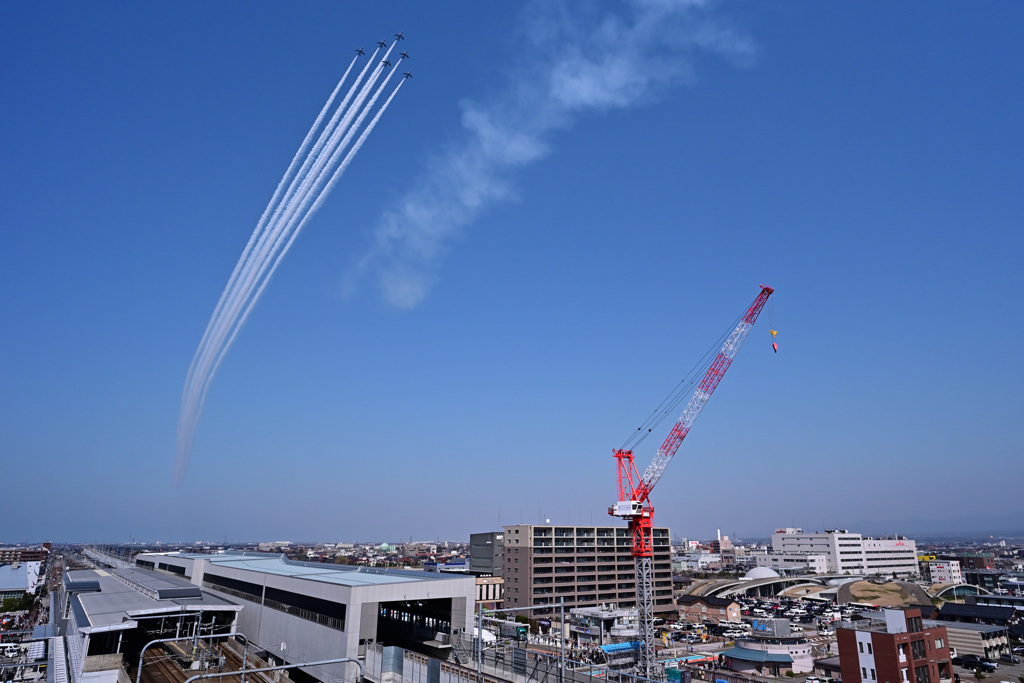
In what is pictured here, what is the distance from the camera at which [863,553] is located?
157 m

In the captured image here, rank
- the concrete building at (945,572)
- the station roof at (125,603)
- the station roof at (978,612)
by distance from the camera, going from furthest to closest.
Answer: the concrete building at (945,572) < the station roof at (978,612) < the station roof at (125,603)

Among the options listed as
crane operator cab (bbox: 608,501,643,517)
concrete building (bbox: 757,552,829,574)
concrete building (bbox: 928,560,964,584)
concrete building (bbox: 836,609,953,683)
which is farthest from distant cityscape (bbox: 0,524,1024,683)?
concrete building (bbox: 757,552,829,574)

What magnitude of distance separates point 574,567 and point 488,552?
14.0m

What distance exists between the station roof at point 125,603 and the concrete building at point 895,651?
47.0m

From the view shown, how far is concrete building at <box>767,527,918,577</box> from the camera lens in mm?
154500

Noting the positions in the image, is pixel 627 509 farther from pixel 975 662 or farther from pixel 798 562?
pixel 798 562

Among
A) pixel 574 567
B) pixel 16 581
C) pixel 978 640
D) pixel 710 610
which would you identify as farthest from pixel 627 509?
pixel 16 581

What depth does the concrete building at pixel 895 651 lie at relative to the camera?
142 feet

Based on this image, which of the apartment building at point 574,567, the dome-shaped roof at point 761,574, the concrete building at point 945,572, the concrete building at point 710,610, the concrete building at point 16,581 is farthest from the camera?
the concrete building at point 945,572

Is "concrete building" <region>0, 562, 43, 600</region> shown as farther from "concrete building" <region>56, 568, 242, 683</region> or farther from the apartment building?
the apartment building

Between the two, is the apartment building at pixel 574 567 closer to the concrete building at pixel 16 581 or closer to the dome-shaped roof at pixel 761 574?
the dome-shaped roof at pixel 761 574

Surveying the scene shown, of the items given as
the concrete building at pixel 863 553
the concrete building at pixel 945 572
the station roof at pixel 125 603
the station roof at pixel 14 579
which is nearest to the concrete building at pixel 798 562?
the concrete building at pixel 863 553

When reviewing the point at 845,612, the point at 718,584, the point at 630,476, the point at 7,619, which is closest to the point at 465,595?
the point at 630,476

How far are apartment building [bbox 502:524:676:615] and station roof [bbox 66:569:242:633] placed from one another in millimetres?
43444
